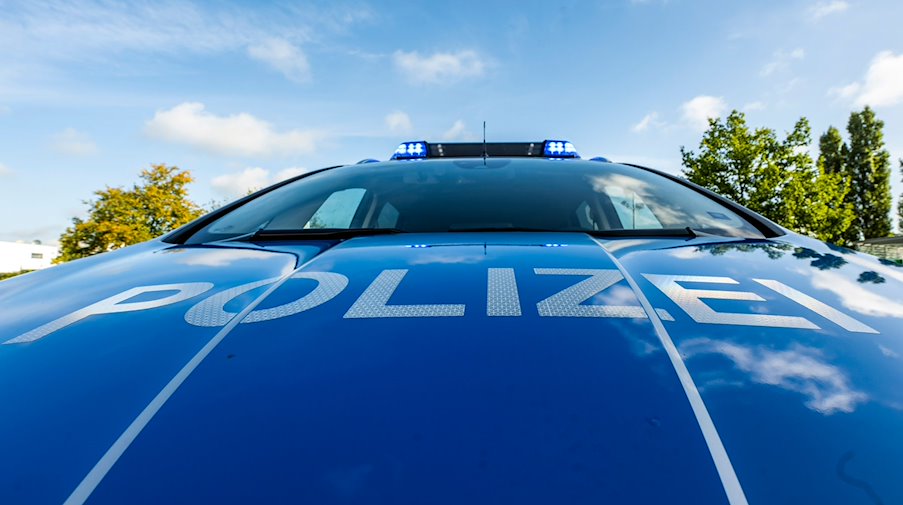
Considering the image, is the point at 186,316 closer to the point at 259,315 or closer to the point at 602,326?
the point at 259,315

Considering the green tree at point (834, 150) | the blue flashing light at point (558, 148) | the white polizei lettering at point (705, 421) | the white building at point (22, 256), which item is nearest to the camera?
the white polizei lettering at point (705, 421)

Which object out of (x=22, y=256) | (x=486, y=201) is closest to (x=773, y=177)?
(x=486, y=201)

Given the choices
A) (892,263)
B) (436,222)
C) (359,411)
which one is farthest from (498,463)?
(892,263)

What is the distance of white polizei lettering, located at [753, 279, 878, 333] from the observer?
0.99 metres

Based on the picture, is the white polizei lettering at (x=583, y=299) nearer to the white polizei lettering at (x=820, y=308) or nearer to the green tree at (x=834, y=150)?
the white polizei lettering at (x=820, y=308)

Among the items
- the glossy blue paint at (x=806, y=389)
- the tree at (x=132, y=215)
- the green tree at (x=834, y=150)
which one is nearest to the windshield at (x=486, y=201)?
the glossy blue paint at (x=806, y=389)

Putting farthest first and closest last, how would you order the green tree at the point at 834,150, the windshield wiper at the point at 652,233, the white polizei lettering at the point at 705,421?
the green tree at the point at 834,150, the windshield wiper at the point at 652,233, the white polizei lettering at the point at 705,421

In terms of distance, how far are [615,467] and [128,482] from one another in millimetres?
609

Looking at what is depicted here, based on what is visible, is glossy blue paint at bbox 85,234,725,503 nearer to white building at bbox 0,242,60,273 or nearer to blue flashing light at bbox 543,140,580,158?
blue flashing light at bbox 543,140,580,158

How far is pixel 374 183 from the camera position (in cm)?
216

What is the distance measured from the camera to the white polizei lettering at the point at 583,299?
991 millimetres

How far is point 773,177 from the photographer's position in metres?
26.8

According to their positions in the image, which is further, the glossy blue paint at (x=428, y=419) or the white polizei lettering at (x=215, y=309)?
the white polizei lettering at (x=215, y=309)

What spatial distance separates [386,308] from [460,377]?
0.27 metres
